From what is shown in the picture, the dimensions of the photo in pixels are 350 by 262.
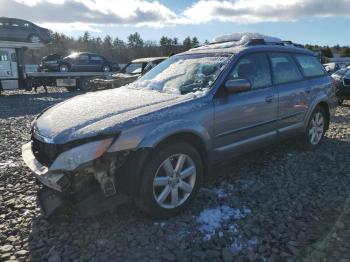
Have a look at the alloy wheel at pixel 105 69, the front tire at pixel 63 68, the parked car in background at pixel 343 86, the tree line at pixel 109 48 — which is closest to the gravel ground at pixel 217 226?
the parked car in background at pixel 343 86

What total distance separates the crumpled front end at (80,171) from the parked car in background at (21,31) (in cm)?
1685

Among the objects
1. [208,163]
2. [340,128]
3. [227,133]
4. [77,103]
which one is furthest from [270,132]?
[340,128]

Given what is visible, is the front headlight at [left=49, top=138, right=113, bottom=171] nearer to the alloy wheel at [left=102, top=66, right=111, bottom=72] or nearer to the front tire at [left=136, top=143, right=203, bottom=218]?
the front tire at [left=136, top=143, right=203, bottom=218]

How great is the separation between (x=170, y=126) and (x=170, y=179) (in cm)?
54

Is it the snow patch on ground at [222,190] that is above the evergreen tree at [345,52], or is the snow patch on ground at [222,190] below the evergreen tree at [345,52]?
below

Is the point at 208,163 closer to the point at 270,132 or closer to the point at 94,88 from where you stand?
the point at 270,132

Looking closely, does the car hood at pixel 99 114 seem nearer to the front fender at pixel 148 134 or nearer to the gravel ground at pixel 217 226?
the front fender at pixel 148 134

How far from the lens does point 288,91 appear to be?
5199 millimetres

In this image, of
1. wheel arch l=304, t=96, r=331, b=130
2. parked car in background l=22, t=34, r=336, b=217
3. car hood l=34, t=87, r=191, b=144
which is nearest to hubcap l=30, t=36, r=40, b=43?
parked car in background l=22, t=34, r=336, b=217

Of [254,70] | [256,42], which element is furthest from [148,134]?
[256,42]

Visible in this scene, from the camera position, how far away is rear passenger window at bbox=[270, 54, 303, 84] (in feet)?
16.8

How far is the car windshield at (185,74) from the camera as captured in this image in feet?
14.0

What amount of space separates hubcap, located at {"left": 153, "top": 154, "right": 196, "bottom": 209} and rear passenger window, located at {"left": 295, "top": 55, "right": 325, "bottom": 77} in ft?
9.87

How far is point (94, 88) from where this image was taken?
15.2 metres
